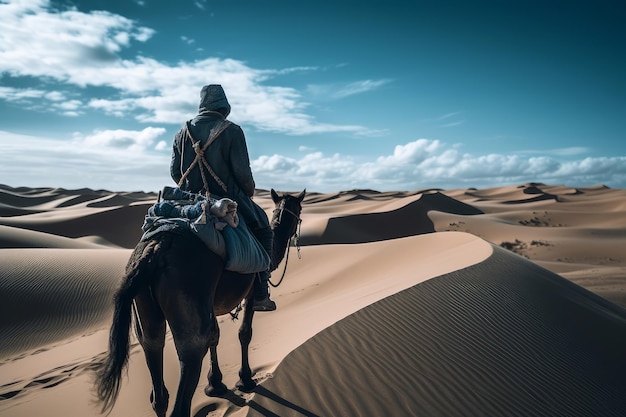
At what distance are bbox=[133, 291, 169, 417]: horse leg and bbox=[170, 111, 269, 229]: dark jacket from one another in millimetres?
1450

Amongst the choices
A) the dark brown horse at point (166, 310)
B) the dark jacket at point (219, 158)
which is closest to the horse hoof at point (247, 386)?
the dark brown horse at point (166, 310)

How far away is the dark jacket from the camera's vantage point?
4.81 metres

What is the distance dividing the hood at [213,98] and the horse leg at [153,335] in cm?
227

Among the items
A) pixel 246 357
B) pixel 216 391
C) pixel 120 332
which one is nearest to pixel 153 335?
pixel 120 332

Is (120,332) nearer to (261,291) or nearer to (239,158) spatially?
(261,291)

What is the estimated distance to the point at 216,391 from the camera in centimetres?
534

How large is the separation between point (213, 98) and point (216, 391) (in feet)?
11.6

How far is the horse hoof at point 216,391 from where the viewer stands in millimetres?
5318

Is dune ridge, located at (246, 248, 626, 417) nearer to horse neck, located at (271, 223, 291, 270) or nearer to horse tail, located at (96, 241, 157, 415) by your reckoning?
horse neck, located at (271, 223, 291, 270)

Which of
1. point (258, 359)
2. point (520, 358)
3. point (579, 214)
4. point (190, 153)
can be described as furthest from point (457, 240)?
point (579, 214)

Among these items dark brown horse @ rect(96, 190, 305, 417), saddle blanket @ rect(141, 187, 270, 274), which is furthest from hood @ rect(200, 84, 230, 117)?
dark brown horse @ rect(96, 190, 305, 417)

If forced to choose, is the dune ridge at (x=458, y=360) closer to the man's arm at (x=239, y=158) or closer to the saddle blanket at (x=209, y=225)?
the saddle blanket at (x=209, y=225)

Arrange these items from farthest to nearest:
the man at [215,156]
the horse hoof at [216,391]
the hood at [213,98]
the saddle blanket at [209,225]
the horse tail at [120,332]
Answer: the horse hoof at [216,391] → the hood at [213,98] → the man at [215,156] → the saddle blanket at [209,225] → the horse tail at [120,332]

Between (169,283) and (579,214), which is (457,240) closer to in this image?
(169,283)
